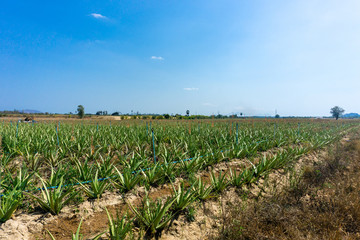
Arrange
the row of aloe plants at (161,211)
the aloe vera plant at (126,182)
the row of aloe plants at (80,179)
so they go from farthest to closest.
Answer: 1. the aloe vera plant at (126,182)
2. the row of aloe plants at (80,179)
3. the row of aloe plants at (161,211)

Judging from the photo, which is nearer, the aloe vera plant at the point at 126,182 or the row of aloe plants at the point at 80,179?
the row of aloe plants at the point at 80,179

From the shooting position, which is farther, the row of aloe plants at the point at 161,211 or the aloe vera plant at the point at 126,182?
the aloe vera plant at the point at 126,182

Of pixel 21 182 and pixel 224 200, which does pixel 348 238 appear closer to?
pixel 224 200

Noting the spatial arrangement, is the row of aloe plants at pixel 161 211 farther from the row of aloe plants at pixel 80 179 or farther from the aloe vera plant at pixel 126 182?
the row of aloe plants at pixel 80 179

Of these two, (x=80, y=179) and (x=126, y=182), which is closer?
Result: (x=126, y=182)

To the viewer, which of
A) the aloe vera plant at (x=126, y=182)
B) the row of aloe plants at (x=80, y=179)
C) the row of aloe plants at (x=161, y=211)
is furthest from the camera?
the aloe vera plant at (x=126, y=182)

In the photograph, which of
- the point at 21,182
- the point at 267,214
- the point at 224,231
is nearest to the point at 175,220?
the point at 224,231

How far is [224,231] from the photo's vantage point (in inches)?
106

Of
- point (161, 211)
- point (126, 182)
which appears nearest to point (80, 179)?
point (126, 182)

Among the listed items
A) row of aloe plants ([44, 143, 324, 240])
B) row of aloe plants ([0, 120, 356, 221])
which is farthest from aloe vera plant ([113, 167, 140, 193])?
row of aloe plants ([44, 143, 324, 240])

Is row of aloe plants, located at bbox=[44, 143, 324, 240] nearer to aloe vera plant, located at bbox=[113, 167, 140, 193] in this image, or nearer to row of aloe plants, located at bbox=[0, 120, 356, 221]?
aloe vera plant, located at bbox=[113, 167, 140, 193]

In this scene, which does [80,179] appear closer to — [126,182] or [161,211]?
[126,182]

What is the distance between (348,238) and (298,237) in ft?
2.60

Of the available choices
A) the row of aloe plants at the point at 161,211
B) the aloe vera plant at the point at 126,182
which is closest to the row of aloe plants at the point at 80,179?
the aloe vera plant at the point at 126,182
